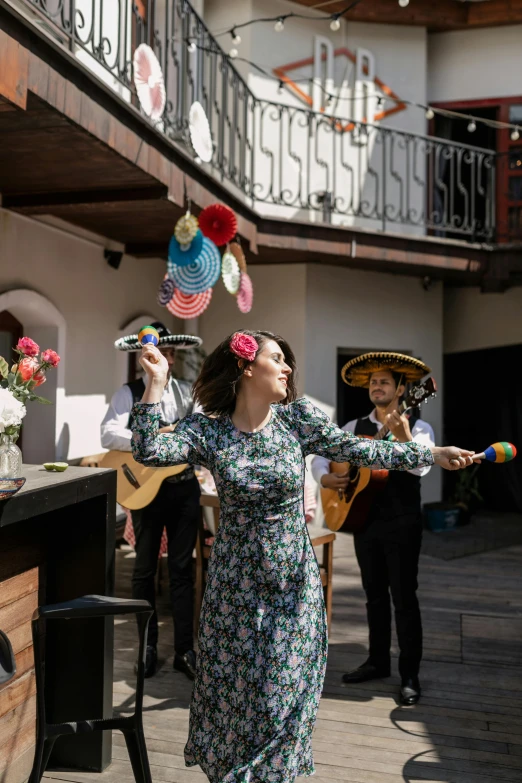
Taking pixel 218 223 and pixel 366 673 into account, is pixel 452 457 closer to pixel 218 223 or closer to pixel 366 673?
pixel 366 673

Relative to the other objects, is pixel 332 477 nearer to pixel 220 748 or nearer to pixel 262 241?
pixel 220 748

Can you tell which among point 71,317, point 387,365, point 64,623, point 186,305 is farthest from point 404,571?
point 71,317

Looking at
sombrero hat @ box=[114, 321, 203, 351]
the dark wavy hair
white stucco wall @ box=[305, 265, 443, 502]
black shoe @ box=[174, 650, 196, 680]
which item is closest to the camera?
the dark wavy hair

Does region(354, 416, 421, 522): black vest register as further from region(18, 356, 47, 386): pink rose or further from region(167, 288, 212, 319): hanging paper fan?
region(167, 288, 212, 319): hanging paper fan

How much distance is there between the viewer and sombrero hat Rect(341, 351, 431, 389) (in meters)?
3.65

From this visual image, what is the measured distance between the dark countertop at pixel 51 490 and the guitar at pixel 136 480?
3.24 ft

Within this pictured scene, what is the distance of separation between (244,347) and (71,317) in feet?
13.9

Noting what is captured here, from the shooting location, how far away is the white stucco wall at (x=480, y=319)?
362 inches

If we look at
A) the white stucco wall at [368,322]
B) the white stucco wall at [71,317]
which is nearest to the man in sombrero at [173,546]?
the white stucco wall at [71,317]

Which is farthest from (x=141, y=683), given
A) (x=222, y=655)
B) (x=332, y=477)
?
(x=332, y=477)

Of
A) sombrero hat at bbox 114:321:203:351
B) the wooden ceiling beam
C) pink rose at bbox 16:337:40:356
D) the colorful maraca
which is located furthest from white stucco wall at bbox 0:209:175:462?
the wooden ceiling beam

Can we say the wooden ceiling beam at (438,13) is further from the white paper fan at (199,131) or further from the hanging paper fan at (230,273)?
the hanging paper fan at (230,273)

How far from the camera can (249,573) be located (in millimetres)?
2355

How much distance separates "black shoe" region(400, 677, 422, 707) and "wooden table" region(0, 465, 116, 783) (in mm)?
1506
